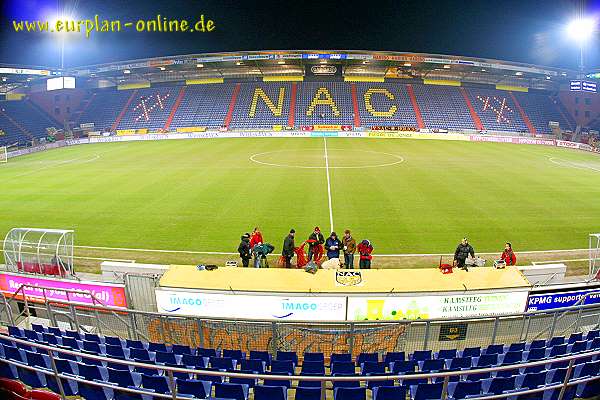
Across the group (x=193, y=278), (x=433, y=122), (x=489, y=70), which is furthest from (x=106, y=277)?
(x=489, y=70)

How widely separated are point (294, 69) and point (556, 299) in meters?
56.6

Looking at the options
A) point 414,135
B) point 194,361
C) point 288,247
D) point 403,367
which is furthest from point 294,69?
point 403,367

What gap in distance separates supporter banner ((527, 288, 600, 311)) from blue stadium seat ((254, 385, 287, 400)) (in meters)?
7.29

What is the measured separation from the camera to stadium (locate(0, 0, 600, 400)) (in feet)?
21.5

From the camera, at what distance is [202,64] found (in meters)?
54.2

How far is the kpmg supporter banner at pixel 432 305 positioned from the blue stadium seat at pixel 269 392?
3.75 meters

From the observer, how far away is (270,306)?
357 inches

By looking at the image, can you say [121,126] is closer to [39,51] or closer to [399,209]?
[39,51]

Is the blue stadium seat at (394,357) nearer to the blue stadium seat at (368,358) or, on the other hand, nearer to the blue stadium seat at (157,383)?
the blue stadium seat at (368,358)

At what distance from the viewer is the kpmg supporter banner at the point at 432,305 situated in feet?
29.7

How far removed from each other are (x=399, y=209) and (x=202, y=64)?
145 ft

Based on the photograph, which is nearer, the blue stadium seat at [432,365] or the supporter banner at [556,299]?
the blue stadium seat at [432,365]

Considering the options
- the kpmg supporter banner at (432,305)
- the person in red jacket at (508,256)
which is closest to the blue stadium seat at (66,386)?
the kpmg supporter banner at (432,305)

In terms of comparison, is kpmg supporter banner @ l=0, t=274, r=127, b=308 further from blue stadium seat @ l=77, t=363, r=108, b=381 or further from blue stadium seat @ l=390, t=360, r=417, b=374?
blue stadium seat @ l=390, t=360, r=417, b=374
